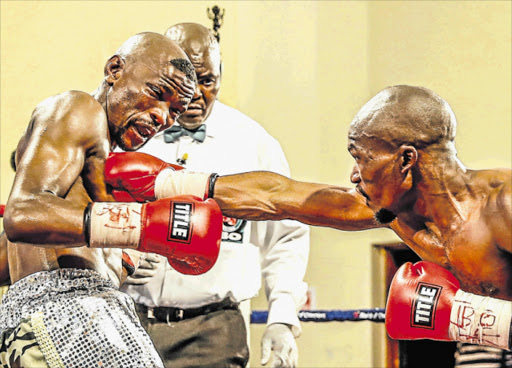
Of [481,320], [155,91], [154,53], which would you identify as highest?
[154,53]

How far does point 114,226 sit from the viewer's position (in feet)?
6.47

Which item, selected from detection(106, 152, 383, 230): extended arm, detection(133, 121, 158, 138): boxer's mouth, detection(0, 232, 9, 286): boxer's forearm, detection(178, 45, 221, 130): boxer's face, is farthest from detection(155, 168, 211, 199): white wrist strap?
detection(178, 45, 221, 130): boxer's face

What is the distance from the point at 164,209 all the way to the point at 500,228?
2.85 feet

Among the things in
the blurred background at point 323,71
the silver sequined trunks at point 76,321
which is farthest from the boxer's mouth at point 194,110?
the blurred background at point 323,71

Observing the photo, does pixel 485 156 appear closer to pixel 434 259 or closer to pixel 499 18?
pixel 499 18

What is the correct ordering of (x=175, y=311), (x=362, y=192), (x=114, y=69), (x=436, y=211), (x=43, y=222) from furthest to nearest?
1. (x=175, y=311)
2. (x=114, y=69)
3. (x=362, y=192)
4. (x=436, y=211)
5. (x=43, y=222)

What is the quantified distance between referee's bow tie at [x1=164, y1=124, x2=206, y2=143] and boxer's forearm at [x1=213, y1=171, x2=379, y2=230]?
0.89 metres

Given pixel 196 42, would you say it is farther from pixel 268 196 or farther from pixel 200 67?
pixel 268 196

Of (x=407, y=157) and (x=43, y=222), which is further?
(x=407, y=157)

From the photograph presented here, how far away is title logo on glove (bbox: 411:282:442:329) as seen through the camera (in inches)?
80.0

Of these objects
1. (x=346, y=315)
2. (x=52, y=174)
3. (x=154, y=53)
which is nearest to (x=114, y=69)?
(x=154, y=53)

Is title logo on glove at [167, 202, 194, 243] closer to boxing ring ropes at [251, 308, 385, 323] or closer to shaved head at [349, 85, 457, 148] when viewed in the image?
shaved head at [349, 85, 457, 148]

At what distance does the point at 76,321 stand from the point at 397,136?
959 millimetres

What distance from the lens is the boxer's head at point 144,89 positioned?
2256 millimetres
